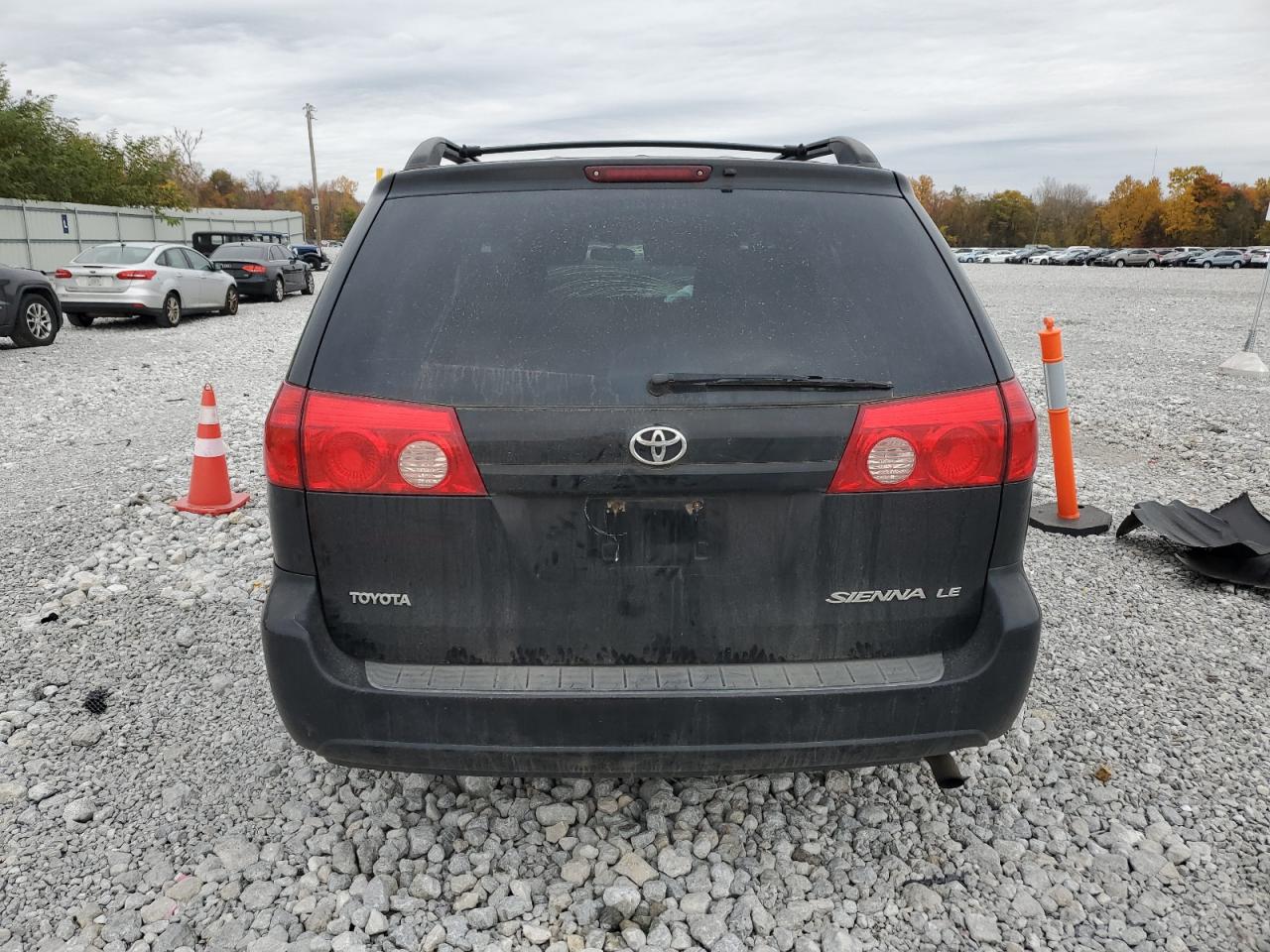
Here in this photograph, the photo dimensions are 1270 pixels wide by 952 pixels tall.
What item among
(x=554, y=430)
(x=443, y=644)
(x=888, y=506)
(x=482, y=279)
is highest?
(x=482, y=279)

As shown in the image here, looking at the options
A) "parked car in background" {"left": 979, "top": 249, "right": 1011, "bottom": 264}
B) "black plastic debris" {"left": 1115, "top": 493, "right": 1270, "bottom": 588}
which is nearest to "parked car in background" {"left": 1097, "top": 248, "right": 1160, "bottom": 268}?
"parked car in background" {"left": 979, "top": 249, "right": 1011, "bottom": 264}

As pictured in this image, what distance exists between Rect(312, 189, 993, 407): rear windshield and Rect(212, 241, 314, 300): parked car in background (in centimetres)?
2273

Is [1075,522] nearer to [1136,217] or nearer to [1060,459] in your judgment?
[1060,459]

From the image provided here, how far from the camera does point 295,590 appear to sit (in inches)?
88.1

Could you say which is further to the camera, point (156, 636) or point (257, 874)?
point (156, 636)

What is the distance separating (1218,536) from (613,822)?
151 inches

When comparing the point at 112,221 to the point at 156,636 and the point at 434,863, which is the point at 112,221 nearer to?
the point at 156,636

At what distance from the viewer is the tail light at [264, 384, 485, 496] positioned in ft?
7.00

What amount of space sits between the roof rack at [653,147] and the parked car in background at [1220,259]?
247ft

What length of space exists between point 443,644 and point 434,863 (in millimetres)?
803

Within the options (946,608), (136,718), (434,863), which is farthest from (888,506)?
(136,718)

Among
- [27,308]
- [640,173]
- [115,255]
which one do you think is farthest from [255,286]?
[640,173]

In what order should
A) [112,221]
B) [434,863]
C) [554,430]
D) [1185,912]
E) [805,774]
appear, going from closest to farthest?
1. [554,430]
2. [1185,912]
3. [434,863]
4. [805,774]
5. [112,221]

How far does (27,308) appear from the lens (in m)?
13.3
